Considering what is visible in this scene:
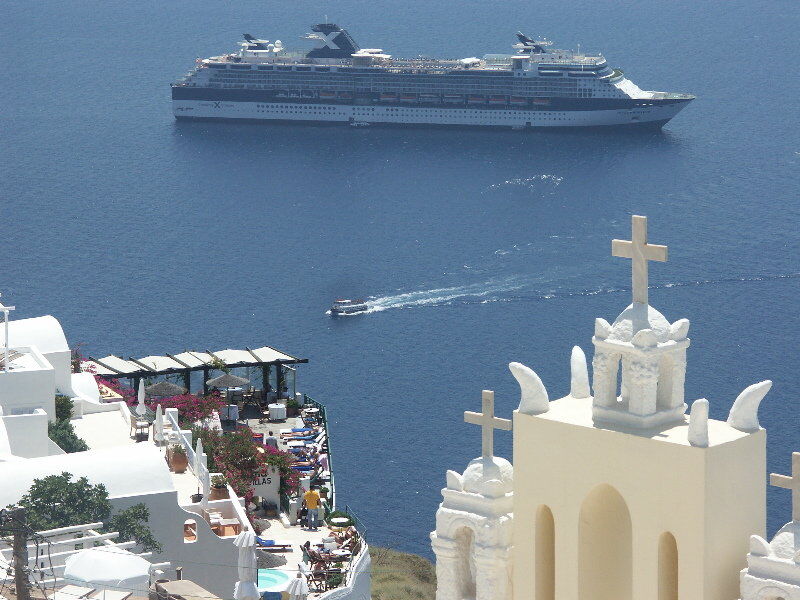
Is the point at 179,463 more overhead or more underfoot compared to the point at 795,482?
more underfoot

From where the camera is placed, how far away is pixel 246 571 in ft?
86.2

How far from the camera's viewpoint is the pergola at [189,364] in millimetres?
51125

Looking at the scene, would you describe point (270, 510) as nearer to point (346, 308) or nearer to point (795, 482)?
point (795, 482)

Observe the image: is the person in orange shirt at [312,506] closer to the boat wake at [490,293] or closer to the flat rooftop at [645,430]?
the flat rooftop at [645,430]

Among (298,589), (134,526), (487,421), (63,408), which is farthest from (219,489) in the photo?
(487,421)

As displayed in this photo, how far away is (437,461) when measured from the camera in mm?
61125

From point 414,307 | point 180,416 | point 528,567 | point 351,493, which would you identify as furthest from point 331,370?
point 528,567

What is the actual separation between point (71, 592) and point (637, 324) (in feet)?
42.0

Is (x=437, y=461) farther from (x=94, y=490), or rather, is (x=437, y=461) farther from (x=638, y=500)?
(x=638, y=500)

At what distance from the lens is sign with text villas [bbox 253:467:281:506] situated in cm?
3825

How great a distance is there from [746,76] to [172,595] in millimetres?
146883

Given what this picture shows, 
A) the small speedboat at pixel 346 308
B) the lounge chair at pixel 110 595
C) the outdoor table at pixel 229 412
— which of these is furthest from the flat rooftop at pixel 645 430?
the small speedboat at pixel 346 308

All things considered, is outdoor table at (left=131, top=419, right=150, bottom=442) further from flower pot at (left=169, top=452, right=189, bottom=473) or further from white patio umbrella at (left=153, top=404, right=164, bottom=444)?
flower pot at (left=169, top=452, right=189, bottom=473)

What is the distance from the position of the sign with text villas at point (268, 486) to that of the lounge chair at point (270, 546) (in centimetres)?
301
